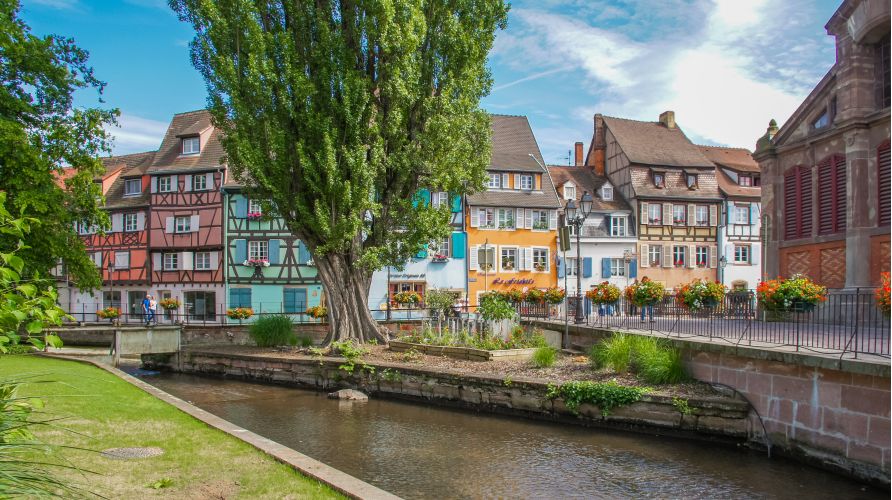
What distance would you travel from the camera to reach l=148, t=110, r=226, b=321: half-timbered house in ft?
129

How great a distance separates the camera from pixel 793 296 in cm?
1249

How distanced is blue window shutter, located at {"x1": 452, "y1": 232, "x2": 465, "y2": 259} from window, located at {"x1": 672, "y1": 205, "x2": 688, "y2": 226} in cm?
1461

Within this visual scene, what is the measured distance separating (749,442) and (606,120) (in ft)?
126

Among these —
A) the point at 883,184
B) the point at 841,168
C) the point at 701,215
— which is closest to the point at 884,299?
the point at 883,184

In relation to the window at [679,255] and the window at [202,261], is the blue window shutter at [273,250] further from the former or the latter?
the window at [679,255]

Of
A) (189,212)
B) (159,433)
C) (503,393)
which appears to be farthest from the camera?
(189,212)

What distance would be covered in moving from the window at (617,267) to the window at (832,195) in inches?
963

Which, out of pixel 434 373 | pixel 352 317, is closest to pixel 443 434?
pixel 434 373

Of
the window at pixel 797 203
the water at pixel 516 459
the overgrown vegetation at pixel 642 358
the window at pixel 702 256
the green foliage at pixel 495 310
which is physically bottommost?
the water at pixel 516 459

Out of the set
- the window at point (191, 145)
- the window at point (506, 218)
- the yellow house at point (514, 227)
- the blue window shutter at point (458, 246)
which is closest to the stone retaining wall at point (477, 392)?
the window at point (191, 145)

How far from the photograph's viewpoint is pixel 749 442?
12078 mm

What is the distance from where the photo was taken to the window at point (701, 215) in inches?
1806

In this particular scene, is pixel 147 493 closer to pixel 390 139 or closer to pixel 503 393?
pixel 503 393

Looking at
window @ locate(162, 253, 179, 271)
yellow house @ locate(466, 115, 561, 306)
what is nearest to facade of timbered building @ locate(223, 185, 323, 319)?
window @ locate(162, 253, 179, 271)
